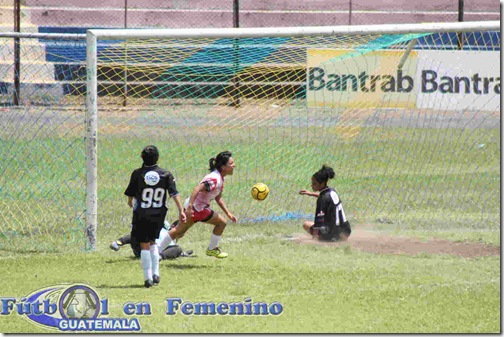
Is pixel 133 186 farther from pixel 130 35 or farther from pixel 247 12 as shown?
pixel 247 12

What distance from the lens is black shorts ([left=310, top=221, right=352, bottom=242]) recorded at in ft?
40.5

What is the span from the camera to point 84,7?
30.1 m

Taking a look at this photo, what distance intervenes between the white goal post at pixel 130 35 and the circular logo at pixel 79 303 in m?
2.46

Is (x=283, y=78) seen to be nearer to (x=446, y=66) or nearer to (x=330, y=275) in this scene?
(x=446, y=66)

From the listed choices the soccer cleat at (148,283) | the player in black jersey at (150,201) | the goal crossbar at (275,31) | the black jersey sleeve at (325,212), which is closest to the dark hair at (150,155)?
the player in black jersey at (150,201)

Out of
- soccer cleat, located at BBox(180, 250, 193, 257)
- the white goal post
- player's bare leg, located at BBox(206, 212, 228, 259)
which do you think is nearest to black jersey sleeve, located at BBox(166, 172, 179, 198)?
player's bare leg, located at BBox(206, 212, 228, 259)

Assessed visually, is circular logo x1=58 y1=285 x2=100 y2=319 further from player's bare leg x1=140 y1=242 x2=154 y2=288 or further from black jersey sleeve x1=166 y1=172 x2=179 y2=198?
black jersey sleeve x1=166 y1=172 x2=179 y2=198

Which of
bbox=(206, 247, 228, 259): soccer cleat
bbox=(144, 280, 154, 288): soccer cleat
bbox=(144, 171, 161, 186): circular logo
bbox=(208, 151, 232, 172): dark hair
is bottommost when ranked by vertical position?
bbox=(144, 280, 154, 288): soccer cleat

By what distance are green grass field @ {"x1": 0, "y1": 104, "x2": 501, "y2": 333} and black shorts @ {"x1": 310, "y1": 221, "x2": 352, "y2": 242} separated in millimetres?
349

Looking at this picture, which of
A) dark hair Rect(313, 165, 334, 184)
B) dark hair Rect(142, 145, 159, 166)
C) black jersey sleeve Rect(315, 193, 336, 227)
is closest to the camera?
dark hair Rect(142, 145, 159, 166)

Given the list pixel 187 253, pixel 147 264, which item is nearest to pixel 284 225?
pixel 187 253

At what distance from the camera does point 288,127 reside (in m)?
16.8

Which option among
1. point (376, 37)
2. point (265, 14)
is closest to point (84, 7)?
point (265, 14)

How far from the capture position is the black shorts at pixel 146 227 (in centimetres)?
1004
